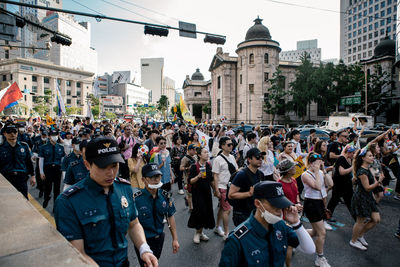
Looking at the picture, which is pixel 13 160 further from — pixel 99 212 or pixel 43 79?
pixel 43 79

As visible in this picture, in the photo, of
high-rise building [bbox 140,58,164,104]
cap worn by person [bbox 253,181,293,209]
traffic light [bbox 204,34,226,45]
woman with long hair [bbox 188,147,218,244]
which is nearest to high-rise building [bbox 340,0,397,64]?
traffic light [bbox 204,34,226,45]

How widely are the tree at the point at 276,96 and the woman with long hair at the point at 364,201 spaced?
42.5 m

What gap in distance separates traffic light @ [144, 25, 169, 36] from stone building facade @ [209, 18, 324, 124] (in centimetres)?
3955

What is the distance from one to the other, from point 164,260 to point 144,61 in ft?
615

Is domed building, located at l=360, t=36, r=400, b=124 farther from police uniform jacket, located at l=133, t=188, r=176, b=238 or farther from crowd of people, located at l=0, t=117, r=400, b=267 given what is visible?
police uniform jacket, located at l=133, t=188, r=176, b=238

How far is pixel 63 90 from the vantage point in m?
90.4

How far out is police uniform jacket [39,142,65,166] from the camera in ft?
21.3

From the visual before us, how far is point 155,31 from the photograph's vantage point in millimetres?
7980

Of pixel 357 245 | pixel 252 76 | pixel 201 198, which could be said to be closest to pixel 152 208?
pixel 201 198

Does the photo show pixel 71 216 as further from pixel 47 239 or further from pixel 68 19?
pixel 68 19

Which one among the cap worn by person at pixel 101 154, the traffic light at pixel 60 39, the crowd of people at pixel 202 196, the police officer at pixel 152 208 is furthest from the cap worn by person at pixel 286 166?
the traffic light at pixel 60 39

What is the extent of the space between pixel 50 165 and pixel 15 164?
3.78ft

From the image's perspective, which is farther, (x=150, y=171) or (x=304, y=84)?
(x=304, y=84)

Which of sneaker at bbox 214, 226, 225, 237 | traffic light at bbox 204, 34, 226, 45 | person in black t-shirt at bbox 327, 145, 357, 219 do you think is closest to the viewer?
sneaker at bbox 214, 226, 225, 237
